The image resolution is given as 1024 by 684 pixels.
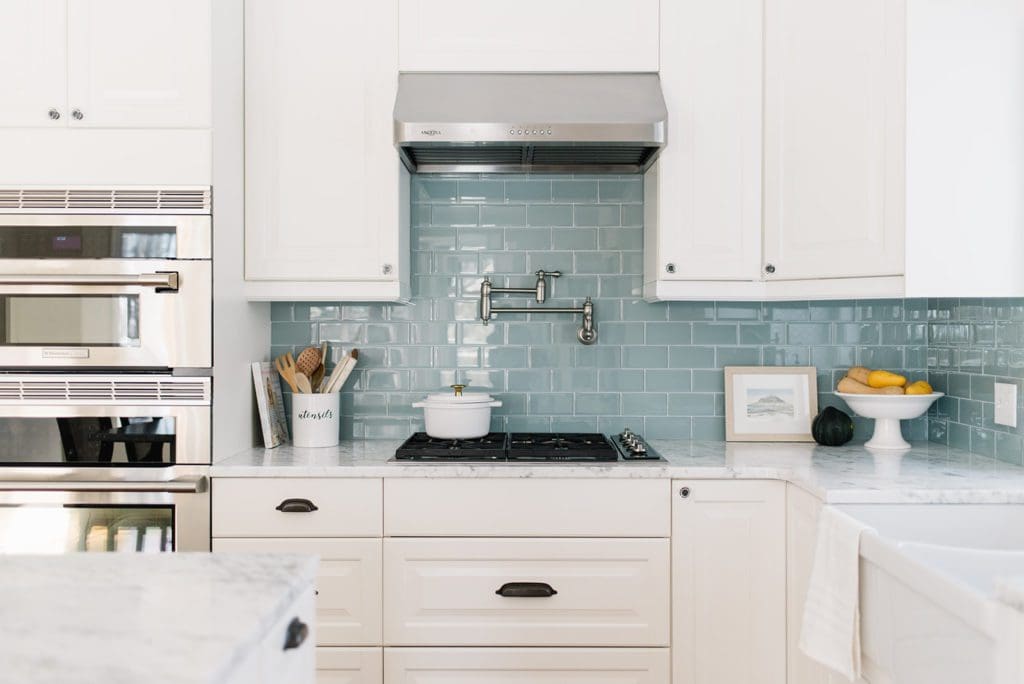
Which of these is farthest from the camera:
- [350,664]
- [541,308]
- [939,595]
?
[541,308]

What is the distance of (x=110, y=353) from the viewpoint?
2.23 metres

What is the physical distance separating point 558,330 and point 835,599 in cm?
141

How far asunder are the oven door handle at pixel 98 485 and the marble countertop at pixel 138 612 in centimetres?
106

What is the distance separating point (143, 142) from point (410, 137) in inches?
30.7

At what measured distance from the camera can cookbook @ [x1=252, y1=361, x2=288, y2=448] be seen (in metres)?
2.56

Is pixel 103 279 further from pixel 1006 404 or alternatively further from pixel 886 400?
pixel 1006 404

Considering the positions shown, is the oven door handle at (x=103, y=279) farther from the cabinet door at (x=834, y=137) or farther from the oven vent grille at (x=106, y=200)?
the cabinet door at (x=834, y=137)

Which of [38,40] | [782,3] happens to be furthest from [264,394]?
[782,3]

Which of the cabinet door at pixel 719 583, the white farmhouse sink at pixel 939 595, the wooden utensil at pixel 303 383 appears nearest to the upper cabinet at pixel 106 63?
the wooden utensil at pixel 303 383

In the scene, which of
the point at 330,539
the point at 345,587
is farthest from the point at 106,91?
the point at 345,587

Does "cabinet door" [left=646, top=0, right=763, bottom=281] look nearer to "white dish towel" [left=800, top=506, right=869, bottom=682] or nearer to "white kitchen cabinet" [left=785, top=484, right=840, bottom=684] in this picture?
"white kitchen cabinet" [left=785, top=484, right=840, bottom=684]

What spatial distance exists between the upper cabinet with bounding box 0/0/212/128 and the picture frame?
78.1 inches

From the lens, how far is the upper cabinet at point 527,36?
2.47m

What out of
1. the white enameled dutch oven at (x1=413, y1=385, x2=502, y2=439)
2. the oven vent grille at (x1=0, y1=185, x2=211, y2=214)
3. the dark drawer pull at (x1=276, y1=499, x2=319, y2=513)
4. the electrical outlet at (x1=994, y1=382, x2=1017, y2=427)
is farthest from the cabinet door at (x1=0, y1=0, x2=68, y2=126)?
the electrical outlet at (x1=994, y1=382, x2=1017, y2=427)
